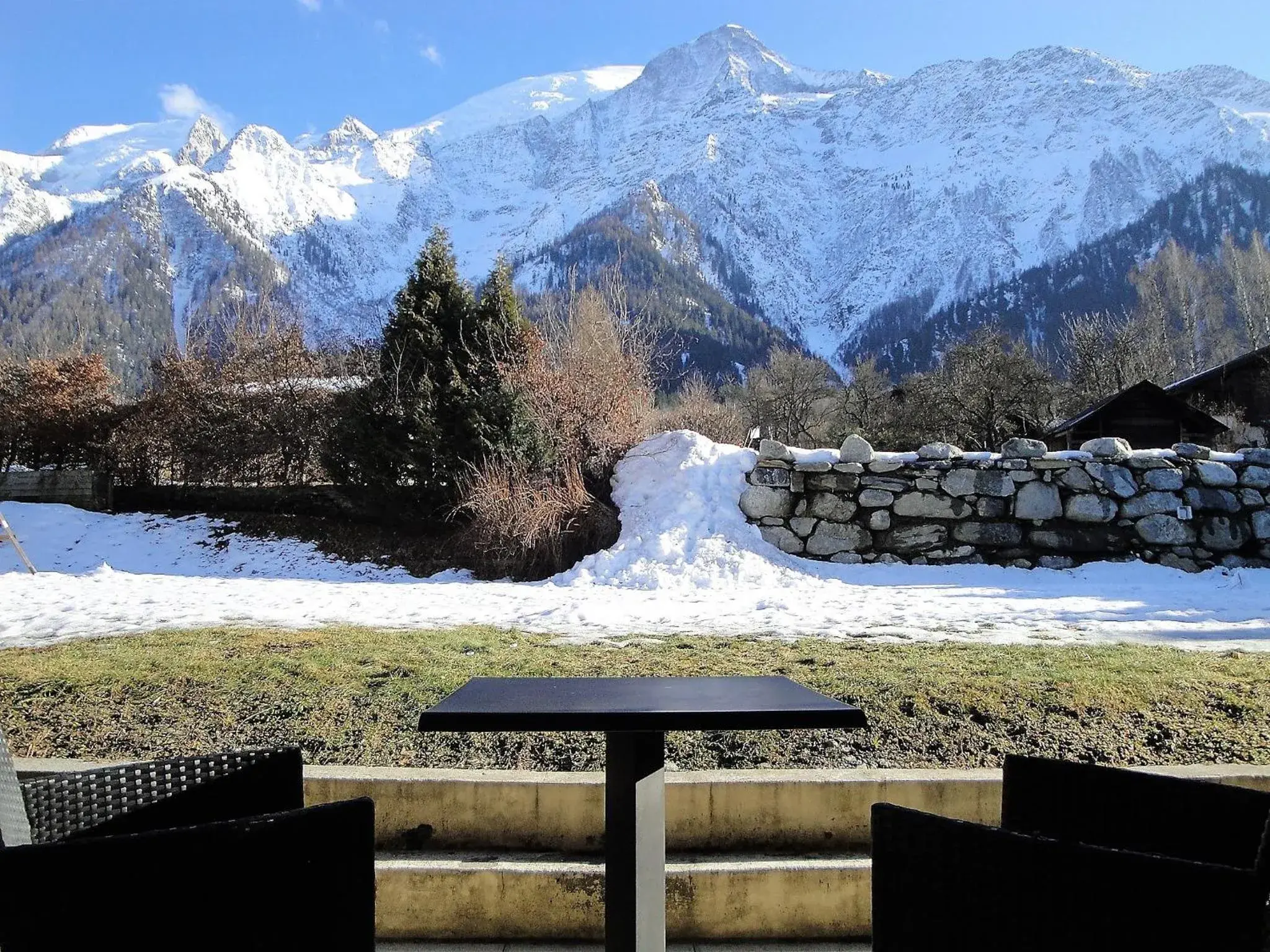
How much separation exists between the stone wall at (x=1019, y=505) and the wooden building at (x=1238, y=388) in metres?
17.4

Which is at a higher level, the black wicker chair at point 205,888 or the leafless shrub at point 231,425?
the leafless shrub at point 231,425

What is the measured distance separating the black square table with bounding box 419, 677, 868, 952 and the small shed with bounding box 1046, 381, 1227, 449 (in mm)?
20895

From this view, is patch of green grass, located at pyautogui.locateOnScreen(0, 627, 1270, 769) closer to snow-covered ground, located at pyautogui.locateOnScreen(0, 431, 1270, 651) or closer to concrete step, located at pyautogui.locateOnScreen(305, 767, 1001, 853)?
concrete step, located at pyautogui.locateOnScreen(305, 767, 1001, 853)

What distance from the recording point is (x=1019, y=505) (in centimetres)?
830

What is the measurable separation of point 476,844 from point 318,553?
8.11 m

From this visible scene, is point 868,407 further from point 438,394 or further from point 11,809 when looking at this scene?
point 11,809

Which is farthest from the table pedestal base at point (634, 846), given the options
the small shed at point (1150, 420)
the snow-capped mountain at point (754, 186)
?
the snow-capped mountain at point (754, 186)

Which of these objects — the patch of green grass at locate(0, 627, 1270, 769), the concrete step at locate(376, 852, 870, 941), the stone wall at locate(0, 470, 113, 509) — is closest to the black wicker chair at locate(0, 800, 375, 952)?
the concrete step at locate(376, 852, 870, 941)

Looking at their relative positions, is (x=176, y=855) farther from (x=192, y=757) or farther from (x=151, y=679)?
(x=151, y=679)

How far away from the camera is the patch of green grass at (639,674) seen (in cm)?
267

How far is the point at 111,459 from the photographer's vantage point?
1270cm

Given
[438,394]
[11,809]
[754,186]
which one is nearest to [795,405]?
[438,394]

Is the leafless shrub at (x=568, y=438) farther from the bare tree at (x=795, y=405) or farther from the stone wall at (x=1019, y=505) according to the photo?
the bare tree at (x=795, y=405)

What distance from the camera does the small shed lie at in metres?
19.4
